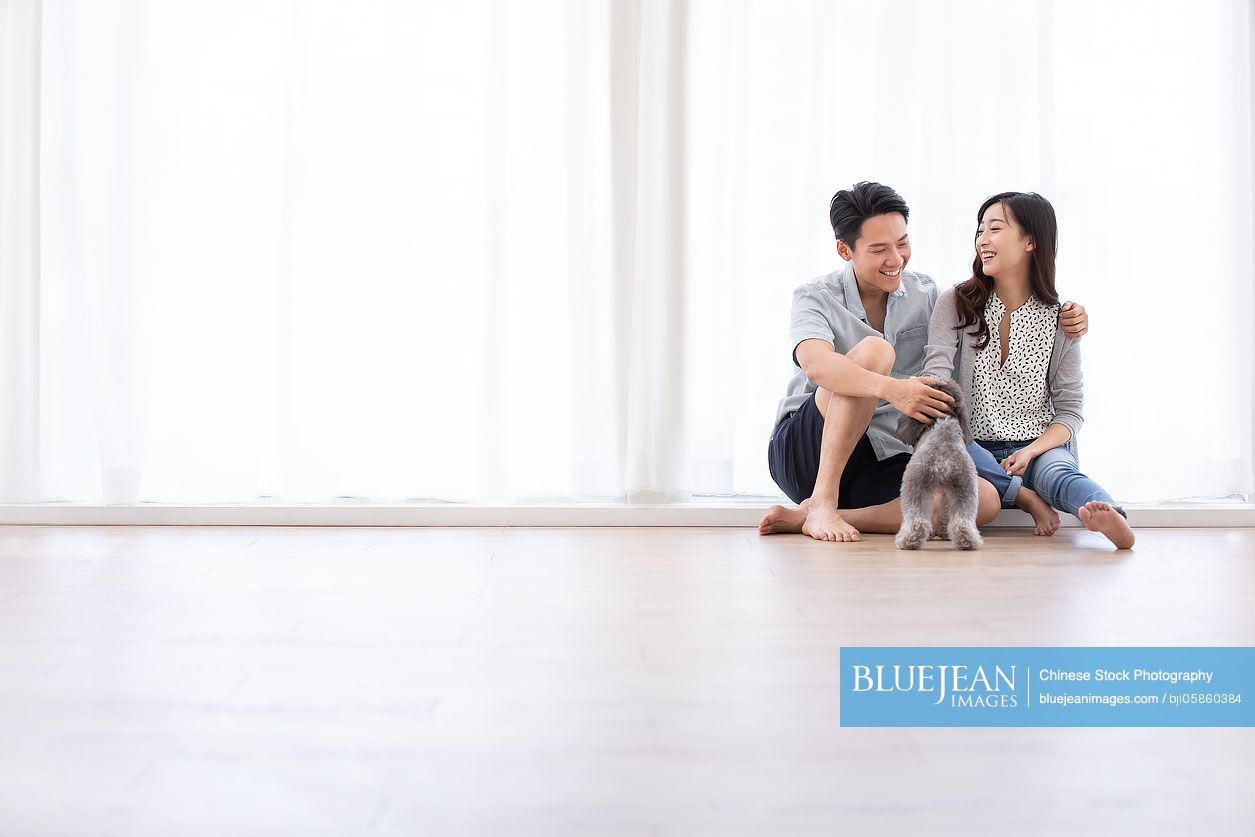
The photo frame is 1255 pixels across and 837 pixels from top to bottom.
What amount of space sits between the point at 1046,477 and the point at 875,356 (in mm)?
513

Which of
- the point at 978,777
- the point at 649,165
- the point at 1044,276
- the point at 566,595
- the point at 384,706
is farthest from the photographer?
the point at 649,165

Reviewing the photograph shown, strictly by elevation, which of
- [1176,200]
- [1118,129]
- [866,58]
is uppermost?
[866,58]

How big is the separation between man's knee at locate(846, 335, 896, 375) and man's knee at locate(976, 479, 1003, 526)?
1.20 ft

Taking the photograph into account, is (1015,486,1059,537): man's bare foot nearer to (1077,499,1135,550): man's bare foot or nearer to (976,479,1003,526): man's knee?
(976,479,1003,526): man's knee

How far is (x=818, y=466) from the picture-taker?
8.19 ft

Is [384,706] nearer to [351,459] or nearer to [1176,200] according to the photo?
[351,459]

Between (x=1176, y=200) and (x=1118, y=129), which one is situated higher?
(x=1118, y=129)

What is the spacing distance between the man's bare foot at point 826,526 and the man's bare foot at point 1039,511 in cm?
44

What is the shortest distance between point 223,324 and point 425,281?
1.79 feet

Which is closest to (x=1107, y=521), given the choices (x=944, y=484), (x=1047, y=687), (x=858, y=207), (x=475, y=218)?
(x=944, y=484)

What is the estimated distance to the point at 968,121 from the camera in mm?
2740

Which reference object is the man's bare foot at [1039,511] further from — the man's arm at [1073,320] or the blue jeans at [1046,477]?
the man's arm at [1073,320]

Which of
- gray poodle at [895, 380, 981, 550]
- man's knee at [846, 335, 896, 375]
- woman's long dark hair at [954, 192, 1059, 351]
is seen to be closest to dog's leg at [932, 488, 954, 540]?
gray poodle at [895, 380, 981, 550]

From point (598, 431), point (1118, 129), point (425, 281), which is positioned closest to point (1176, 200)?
point (1118, 129)
